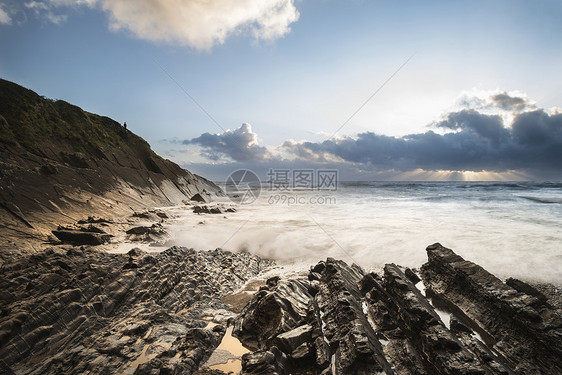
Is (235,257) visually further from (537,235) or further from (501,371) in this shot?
(537,235)

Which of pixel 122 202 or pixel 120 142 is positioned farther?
pixel 120 142

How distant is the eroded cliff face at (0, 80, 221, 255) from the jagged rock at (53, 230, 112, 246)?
63 centimetres

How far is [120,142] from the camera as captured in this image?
23.8 metres

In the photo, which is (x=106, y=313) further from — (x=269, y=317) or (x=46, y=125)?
(x=46, y=125)

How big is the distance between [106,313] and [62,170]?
550 inches

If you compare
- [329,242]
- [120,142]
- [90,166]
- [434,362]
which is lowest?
[329,242]

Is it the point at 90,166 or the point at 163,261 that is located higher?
the point at 90,166

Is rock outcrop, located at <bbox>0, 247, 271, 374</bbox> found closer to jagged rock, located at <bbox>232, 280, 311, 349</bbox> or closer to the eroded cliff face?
jagged rock, located at <bbox>232, 280, 311, 349</bbox>

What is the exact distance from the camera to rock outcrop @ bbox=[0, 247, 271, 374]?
10.5 ft

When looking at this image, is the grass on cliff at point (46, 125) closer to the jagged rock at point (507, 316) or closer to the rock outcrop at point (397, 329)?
the rock outcrop at point (397, 329)

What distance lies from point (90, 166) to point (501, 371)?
22600mm

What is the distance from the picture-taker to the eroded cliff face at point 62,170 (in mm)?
9242

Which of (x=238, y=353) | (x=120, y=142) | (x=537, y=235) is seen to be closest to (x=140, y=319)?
(x=238, y=353)

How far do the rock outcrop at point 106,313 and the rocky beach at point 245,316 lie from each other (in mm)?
20
